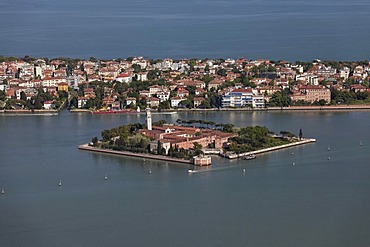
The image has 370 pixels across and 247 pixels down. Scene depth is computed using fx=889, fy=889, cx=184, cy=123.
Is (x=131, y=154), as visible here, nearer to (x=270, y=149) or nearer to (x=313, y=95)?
(x=270, y=149)

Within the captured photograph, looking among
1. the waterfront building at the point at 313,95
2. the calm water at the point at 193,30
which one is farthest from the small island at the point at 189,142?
the calm water at the point at 193,30

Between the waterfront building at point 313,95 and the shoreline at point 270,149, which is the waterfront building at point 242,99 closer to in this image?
the waterfront building at point 313,95

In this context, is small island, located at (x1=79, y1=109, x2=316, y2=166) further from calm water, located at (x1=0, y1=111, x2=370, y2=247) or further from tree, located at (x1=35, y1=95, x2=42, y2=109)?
tree, located at (x1=35, y1=95, x2=42, y2=109)

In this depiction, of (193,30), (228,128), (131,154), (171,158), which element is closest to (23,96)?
(228,128)

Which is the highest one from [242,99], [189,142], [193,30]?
[193,30]

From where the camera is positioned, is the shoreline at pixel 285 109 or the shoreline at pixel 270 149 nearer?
the shoreline at pixel 270 149

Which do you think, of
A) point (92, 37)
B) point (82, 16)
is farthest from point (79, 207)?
point (82, 16)

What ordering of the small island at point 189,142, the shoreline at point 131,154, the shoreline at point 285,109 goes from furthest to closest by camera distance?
the shoreline at point 285,109, the small island at point 189,142, the shoreline at point 131,154

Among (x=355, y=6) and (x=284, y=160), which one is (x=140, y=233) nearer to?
(x=284, y=160)
